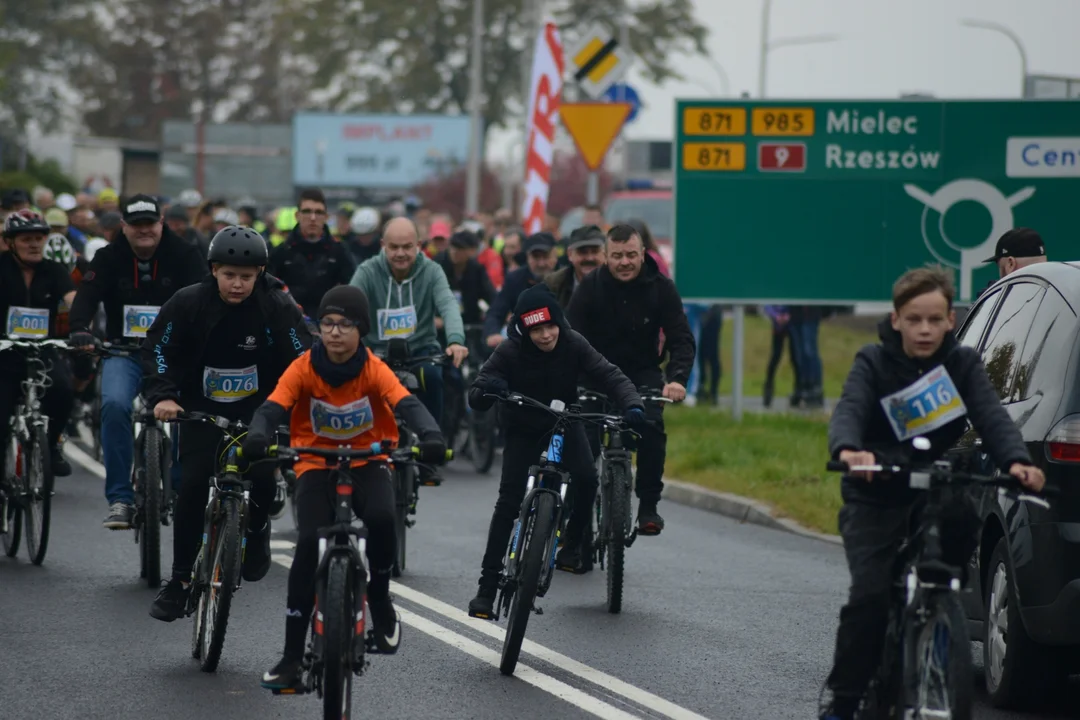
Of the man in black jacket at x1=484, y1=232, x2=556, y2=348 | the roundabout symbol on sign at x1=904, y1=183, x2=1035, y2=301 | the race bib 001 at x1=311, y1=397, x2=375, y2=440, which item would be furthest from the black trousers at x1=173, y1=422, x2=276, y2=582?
the roundabout symbol on sign at x1=904, y1=183, x2=1035, y2=301

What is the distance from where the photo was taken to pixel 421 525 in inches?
527

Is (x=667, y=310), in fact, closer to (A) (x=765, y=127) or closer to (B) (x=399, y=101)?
(A) (x=765, y=127)

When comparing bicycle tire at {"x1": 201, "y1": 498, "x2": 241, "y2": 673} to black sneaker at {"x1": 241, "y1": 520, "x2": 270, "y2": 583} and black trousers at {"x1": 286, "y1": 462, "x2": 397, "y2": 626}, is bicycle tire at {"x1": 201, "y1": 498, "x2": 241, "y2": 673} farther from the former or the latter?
black trousers at {"x1": 286, "y1": 462, "x2": 397, "y2": 626}

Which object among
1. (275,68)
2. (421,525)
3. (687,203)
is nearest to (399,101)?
(275,68)

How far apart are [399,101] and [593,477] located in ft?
176

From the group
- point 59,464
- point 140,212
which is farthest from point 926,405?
point 59,464

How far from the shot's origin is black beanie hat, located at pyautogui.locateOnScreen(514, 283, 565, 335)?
29.9ft

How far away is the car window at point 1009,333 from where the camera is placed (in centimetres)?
795

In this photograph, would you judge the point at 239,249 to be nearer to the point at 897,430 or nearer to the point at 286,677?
the point at 286,677

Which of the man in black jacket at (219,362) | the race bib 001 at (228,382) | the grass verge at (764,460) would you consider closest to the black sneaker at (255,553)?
the man in black jacket at (219,362)

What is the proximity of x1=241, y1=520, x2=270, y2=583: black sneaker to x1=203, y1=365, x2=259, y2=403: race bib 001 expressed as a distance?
63cm

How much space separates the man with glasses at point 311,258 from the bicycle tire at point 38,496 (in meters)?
3.34

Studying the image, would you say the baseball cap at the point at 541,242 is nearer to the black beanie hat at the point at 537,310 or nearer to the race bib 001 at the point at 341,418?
the black beanie hat at the point at 537,310

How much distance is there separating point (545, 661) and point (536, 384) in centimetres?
155
